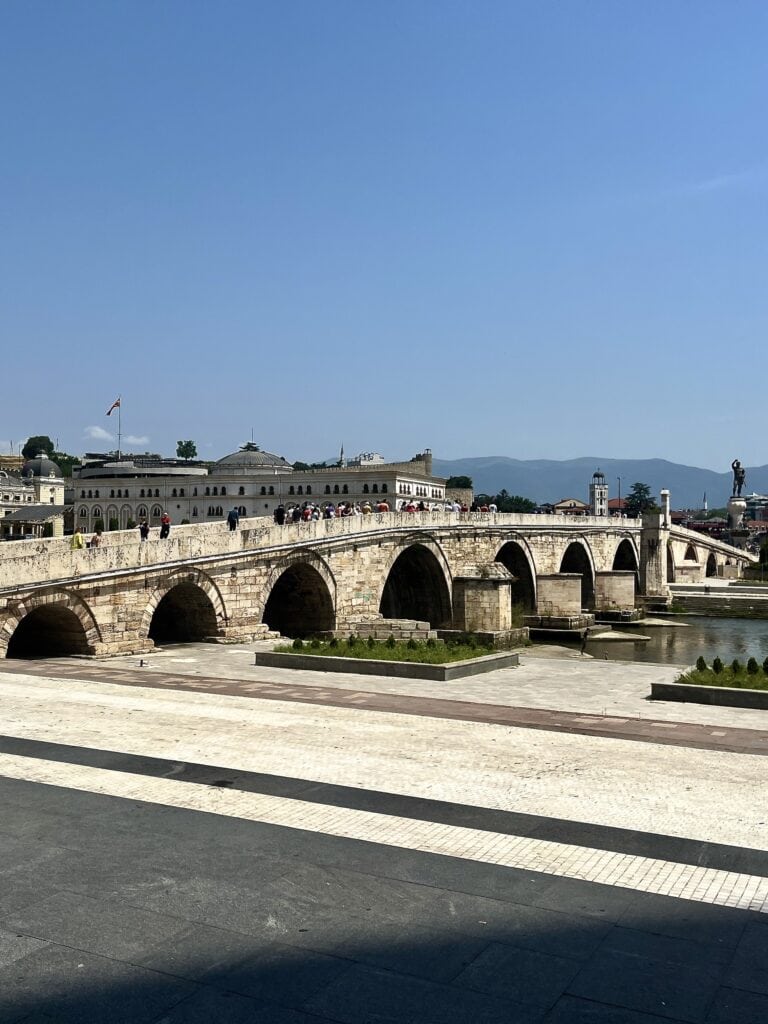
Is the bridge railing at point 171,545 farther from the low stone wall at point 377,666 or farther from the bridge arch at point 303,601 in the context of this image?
the low stone wall at point 377,666

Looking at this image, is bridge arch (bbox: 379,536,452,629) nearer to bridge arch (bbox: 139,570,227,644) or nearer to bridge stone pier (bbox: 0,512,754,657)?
bridge stone pier (bbox: 0,512,754,657)

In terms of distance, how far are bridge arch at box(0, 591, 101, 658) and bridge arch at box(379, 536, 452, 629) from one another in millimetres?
19357

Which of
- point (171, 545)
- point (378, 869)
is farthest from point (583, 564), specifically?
point (378, 869)

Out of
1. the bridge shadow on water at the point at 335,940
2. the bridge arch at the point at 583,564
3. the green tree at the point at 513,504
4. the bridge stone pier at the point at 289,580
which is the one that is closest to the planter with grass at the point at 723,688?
the bridge shadow on water at the point at 335,940

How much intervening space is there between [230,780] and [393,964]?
452 centimetres

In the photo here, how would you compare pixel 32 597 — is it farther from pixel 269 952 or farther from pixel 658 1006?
pixel 658 1006

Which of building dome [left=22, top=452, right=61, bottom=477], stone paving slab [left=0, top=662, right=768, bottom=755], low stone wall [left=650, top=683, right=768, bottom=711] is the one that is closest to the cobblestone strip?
stone paving slab [left=0, top=662, right=768, bottom=755]

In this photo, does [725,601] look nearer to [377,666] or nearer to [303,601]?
[303,601]

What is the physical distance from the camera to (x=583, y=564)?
197 feet

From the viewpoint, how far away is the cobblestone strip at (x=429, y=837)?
278 inches

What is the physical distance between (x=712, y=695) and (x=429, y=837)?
9364 millimetres

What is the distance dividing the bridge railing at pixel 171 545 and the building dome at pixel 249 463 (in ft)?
202

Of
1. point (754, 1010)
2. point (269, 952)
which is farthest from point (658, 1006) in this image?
point (269, 952)

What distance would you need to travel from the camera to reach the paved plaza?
543 cm
